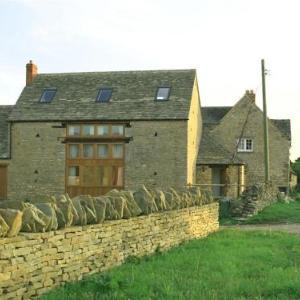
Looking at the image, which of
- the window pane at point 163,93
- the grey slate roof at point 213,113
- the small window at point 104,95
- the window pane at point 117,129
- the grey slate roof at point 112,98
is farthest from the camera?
the grey slate roof at point 213,113

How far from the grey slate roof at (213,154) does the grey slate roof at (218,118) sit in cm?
912

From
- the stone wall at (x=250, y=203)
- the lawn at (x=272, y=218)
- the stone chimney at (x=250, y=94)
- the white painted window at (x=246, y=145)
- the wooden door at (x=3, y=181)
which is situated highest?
the stone chimney at (x=250, y=94)

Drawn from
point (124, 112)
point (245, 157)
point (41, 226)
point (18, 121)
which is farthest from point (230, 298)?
point (245, 157)

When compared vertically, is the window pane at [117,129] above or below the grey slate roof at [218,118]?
below

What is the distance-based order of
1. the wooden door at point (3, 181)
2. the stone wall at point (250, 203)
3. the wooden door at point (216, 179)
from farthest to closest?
the wooden door at point (216, 179), the wooden door at point (3, 181), the stone wall at point (250, 203)

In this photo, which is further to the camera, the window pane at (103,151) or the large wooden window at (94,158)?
the window pane at (103,151)

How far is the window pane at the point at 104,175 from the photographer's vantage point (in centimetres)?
3659

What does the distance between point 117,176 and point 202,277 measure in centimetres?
2624

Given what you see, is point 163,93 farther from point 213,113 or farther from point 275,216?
point 213,113

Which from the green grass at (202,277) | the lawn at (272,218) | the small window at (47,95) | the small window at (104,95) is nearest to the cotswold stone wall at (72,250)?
the green grass at (202,277)

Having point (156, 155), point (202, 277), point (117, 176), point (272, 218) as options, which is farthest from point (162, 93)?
point (202, 277)

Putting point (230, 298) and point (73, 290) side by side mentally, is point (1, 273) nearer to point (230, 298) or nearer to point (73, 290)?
point (73, 290)

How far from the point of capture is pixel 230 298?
8.66 meters

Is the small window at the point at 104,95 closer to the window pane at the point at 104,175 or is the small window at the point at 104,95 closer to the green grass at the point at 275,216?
the window pane at the point at 104,175
